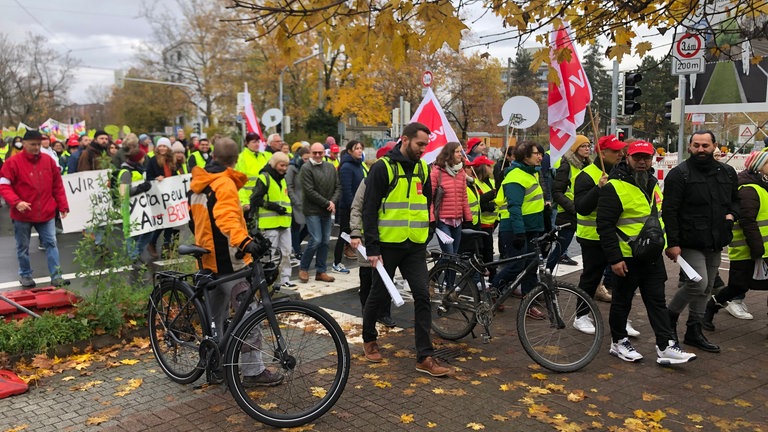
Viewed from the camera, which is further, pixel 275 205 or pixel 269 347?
pixel 275 205

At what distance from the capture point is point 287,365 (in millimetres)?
4551

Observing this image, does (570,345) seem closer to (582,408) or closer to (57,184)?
(582,408)

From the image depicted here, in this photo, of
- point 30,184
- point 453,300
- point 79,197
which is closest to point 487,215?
point 453,300

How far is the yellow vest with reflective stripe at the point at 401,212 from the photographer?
5.52m

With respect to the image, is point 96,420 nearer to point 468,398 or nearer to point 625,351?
point 468,398

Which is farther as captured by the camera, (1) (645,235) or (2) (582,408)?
(1) (645,235)

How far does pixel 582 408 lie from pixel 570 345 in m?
0.99

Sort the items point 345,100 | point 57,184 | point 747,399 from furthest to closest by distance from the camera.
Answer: point 345,100 < point 57,184 < point 747,399

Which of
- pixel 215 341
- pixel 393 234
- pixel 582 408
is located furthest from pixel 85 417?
pixel 582 408

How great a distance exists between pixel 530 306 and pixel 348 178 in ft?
15.5

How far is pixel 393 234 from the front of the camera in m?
5.52

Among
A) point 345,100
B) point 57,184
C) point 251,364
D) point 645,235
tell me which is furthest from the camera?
point 345,100

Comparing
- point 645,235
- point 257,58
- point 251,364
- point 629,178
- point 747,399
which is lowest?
point 747,399

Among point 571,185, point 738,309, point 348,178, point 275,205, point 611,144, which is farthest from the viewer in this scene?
point 348,178
